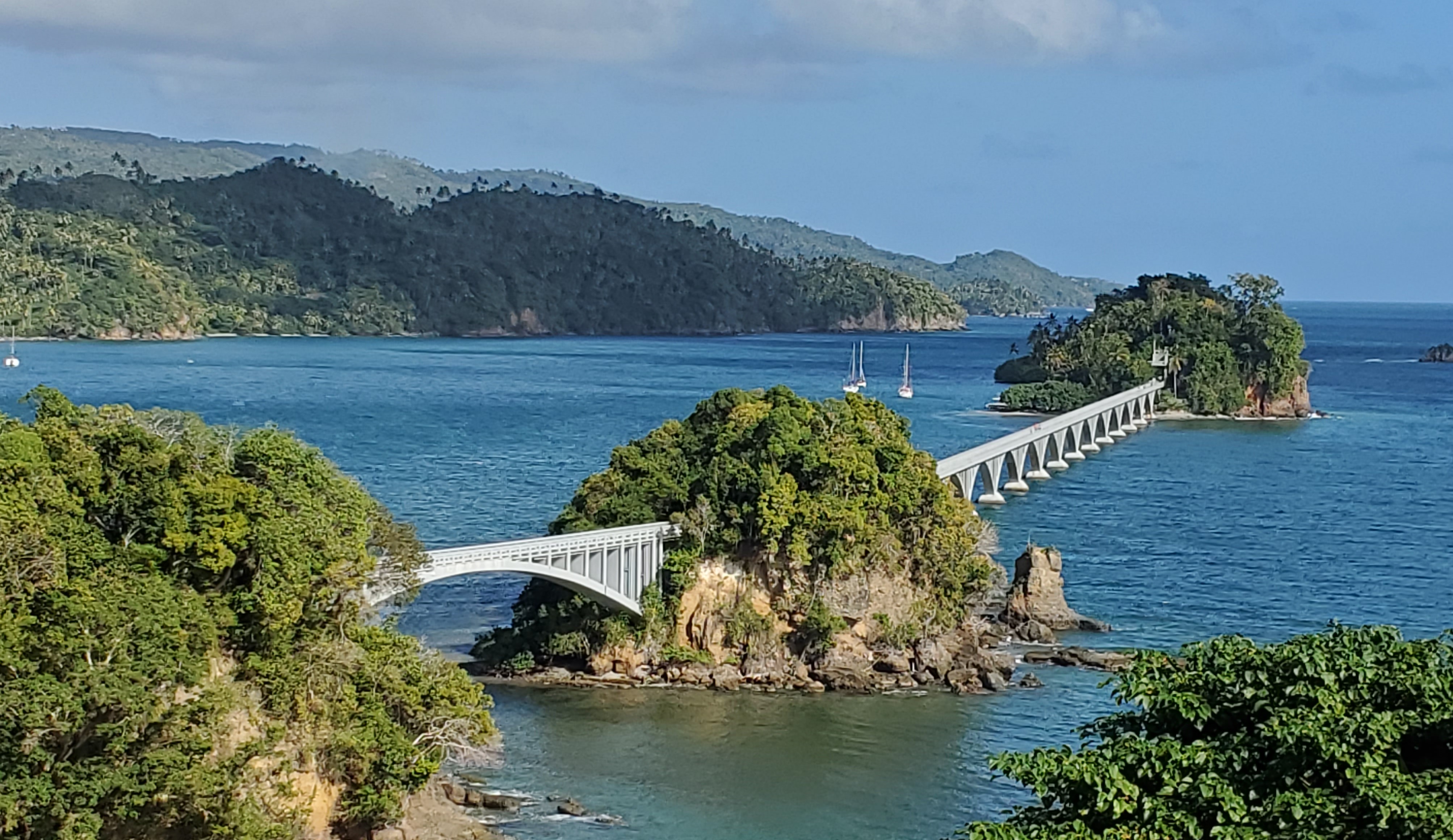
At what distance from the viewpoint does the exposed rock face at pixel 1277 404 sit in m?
118

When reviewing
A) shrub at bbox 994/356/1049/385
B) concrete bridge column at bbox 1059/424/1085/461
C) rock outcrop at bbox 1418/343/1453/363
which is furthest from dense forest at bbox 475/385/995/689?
rock outcrop at bbox 1418/343/1453/363

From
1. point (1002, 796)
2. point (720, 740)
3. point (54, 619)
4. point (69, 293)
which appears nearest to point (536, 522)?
point (720, 740)

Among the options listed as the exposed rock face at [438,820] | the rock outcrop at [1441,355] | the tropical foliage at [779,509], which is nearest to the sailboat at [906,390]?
the rock outcrop at [1441,355]

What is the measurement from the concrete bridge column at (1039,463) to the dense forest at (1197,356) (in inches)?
1069

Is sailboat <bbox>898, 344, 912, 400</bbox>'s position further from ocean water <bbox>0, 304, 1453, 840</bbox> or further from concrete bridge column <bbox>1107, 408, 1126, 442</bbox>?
concrete bridge column <bbox>1107, 408, 1126, 442</bbox>

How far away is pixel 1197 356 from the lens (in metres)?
120

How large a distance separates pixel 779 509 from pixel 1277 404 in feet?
269

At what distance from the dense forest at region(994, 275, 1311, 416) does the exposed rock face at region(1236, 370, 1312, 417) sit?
5 centimetres

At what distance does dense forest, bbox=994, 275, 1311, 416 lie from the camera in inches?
4653

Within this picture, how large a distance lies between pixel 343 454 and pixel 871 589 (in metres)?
44.7

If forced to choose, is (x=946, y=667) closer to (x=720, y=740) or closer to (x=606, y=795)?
(x=720, y=740)

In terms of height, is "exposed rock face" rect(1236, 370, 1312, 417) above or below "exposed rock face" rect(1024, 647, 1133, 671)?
above

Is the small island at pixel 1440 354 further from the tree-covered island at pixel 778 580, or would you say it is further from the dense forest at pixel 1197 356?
the tree-covered island at pixel 778 580

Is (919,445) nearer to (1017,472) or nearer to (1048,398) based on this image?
(1017,472)
